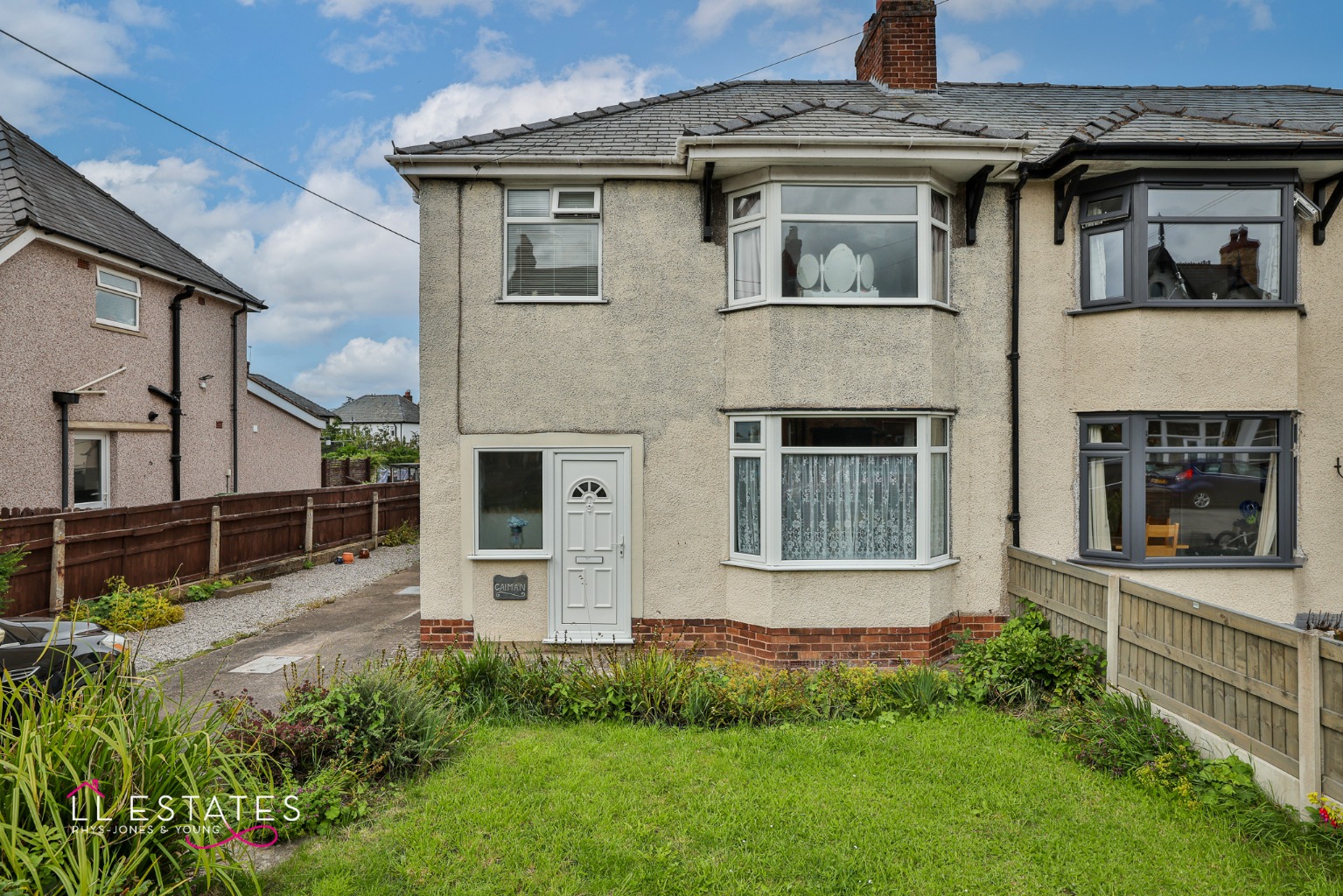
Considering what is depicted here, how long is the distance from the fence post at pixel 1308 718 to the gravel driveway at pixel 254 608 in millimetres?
8295

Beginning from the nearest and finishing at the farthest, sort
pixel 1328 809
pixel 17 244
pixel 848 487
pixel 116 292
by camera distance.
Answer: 1. pixel 1328 809
2. pixel 848 487
3. pixel 17 244
4. pixel 116 292

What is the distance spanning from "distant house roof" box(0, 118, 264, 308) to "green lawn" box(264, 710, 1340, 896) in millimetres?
11108

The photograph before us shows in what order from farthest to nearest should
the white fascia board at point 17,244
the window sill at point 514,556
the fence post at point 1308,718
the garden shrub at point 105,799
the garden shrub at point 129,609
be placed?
the white fascia board at point 17,244 → the garden shrub at point 129,609 → the window sill at point 514,556 → the fence post at point 1308,718 → the garden shrub at point 105,799

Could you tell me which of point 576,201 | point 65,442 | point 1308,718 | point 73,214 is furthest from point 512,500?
point 73,214

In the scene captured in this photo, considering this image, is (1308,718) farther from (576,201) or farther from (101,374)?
(101,374)

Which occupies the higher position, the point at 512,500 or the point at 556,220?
the point at 556,220

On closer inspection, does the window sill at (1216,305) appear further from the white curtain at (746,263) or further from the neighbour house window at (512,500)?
A: the neighbour house window at (512,500)

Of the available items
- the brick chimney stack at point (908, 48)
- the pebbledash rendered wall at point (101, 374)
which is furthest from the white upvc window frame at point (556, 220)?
the pebbledash rendered wall at point (101, 374)

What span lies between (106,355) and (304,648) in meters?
7.60

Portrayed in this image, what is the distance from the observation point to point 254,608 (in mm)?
10539

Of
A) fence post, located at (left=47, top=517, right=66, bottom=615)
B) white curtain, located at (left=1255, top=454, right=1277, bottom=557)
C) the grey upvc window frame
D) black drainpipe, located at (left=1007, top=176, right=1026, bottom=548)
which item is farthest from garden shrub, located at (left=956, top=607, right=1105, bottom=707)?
fence post, located at (left=47, top=517, right=66, bottom=615)

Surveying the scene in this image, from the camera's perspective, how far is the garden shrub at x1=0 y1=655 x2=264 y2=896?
117 inches

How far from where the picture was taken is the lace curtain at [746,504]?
7762 millimetres

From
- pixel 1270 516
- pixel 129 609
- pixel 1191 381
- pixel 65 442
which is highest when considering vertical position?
pixel 1191 381
